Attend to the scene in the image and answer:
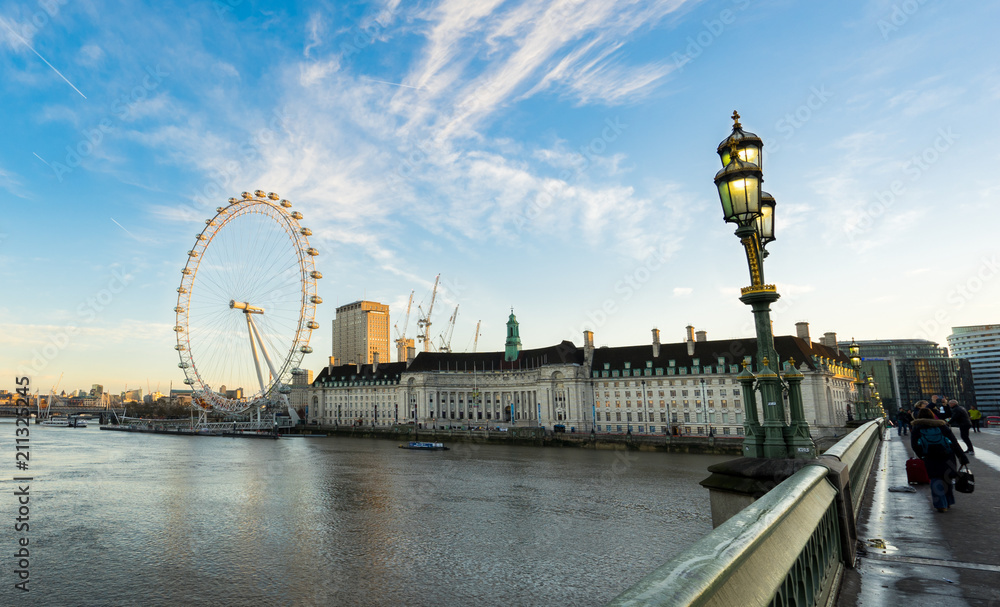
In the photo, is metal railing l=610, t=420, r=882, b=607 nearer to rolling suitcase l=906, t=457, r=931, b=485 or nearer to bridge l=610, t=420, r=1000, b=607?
bridge l=610, t=420, r=1000, b=607

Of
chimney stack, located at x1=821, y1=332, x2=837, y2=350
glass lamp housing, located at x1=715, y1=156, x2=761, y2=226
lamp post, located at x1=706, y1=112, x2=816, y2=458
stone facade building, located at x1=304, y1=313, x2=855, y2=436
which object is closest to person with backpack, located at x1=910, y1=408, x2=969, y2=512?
lamp post, located at x1=706, y1=112, x2=816, y2=458

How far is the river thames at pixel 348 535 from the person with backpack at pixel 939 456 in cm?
1413

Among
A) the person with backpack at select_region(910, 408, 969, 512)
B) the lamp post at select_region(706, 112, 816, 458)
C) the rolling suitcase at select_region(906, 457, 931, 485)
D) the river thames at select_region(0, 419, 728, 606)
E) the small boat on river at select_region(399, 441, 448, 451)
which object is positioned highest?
the lamp post at select_region(706, 112, 816, 458)

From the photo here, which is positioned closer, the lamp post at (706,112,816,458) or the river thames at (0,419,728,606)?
the lamp post at (706,112,816,458)

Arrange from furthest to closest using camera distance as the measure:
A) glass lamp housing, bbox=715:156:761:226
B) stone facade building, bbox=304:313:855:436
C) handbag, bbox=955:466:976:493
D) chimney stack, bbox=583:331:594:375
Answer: chimney stack, bbox=583:331:594:375, stone facade building, bbox=304:313:855:436, handbag, bbox=955:466:976:493, glass lamp housing, bbox=715:156:761:226

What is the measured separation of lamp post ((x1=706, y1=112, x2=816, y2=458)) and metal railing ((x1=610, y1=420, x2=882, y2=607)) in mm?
2950

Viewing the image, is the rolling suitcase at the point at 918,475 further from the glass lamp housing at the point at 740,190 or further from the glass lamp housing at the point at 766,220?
the glass lamp housing at the point at 740,190

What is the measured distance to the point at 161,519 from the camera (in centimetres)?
3609

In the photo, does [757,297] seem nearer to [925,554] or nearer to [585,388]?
[925,554]

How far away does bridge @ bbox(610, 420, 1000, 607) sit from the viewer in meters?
2.71

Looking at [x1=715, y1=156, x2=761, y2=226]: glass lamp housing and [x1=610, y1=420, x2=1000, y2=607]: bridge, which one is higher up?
[x1=715, y1=156, x2=761, y2=226]: glass lamp housing

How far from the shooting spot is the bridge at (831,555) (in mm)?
2711

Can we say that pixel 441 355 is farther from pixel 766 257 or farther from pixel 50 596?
pixel 766 257

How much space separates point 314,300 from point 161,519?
62.8m
